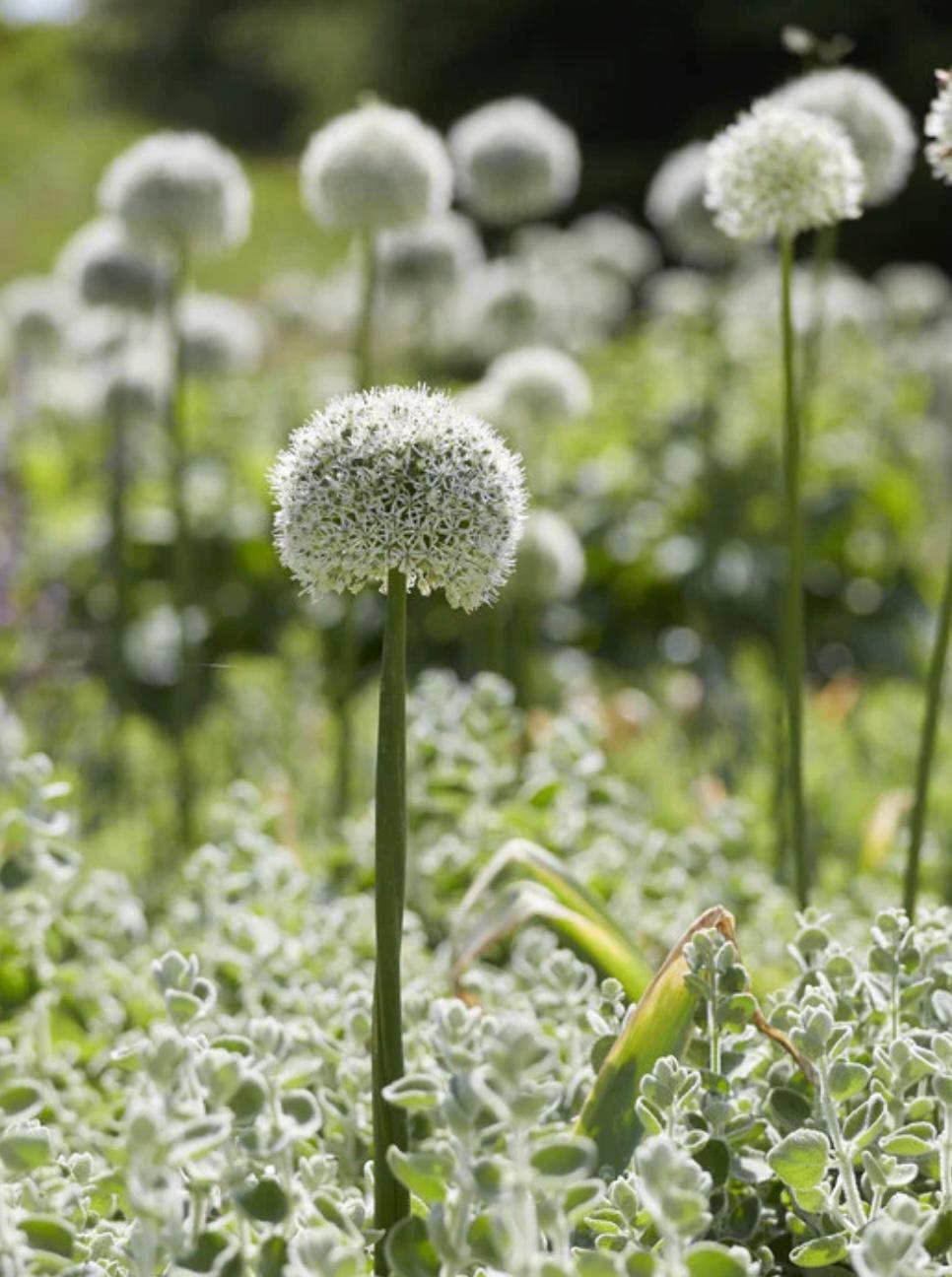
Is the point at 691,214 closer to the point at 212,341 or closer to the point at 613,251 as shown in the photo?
the point at 212,341

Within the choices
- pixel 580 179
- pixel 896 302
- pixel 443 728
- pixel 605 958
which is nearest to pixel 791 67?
pixel 580 179

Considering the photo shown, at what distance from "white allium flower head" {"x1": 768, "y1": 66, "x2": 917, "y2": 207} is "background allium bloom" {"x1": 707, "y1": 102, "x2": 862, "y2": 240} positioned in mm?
371

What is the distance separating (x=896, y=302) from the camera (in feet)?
24.1

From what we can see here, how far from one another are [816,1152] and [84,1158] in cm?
62

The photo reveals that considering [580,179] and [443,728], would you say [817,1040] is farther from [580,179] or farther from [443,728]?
A: [580,179]

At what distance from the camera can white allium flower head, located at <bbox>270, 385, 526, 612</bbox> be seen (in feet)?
4.40

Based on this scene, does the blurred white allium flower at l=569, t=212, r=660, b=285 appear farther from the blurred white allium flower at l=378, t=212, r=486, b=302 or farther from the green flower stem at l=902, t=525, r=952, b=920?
the green flower stem at l=902, t=525, r=952, b=920

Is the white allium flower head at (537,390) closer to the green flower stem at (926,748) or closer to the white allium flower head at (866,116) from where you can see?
the white allium flower head at (866,116)

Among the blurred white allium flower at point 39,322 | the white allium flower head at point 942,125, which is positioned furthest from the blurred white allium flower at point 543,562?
the blurred white allium flower at point 39,322

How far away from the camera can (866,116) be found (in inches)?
97.7

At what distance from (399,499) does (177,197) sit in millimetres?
2058

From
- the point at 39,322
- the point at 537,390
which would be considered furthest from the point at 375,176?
the point at 39,322

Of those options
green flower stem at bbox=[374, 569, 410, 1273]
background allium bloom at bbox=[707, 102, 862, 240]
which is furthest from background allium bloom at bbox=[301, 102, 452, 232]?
green flower stem at bbox=[374, 569, 410, 1273]

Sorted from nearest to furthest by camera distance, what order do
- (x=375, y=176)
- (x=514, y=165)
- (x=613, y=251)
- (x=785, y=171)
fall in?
(x=785, y=171) < (x=375, y=176) < (x=514, y=165) < (x=613, y=251)
